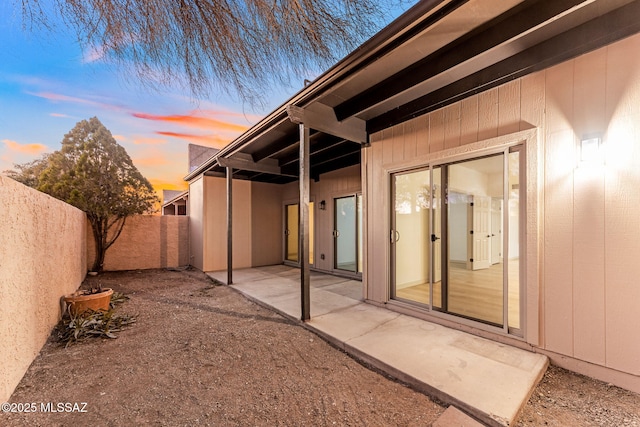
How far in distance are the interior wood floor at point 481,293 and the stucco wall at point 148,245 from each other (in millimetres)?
7780

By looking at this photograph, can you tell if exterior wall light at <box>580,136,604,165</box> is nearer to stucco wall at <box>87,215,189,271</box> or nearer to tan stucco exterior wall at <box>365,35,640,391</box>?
tan stucco exterior wall at <box>365,35,640,391</box>

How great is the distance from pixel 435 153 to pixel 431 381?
251 centimetres

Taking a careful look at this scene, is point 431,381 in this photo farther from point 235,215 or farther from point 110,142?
point 110,142

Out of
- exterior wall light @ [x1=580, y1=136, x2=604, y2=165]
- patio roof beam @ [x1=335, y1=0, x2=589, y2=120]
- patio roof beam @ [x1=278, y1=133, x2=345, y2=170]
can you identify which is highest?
patio roof beam @ [x1=335, y1=0, x2=589, y2=120]

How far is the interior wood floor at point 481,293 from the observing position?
105 inches

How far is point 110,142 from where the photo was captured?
7.02m

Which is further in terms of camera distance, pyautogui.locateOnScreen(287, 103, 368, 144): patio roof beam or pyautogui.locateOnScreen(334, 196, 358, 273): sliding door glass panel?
pyautogui.locateOnScreen(334, 196, 358, 273): sliding door glass panel

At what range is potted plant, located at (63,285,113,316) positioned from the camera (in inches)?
133

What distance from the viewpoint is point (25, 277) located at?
2.27 metres

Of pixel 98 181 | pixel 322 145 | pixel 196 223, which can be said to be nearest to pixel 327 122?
pixel 322 145

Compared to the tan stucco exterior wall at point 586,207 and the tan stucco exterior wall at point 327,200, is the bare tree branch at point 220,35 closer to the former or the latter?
the tan stucco exterior wall at point 586,207

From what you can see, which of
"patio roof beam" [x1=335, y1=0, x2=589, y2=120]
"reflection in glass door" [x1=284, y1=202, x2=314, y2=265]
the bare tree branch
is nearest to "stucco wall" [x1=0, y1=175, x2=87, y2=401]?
the bare tree branch

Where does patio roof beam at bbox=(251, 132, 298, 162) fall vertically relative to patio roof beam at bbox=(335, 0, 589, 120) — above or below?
below

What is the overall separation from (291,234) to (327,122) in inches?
208
